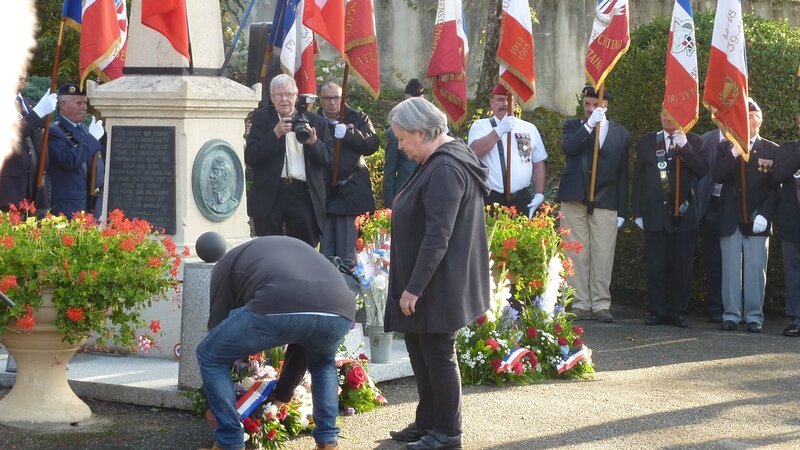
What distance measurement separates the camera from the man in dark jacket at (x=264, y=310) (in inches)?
226

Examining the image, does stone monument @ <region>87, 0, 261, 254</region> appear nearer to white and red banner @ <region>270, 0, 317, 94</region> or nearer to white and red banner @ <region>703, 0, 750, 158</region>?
white and red banner @ <region>270, 0, 317, 94</region>

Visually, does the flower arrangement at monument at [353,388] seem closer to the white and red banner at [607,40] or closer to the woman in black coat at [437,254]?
the woman in black coat at [437,254]

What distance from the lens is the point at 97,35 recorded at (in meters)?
9.45

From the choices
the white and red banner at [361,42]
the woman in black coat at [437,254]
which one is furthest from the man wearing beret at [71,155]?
the woman in black coat at [437,254]

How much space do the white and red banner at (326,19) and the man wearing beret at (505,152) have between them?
1.63 m

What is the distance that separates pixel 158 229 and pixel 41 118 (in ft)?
6.61

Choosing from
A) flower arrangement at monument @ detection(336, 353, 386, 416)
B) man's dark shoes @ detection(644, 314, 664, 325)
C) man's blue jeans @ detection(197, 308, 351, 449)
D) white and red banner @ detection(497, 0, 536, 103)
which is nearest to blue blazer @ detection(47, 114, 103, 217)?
flower arrangement at monument @ detection(336, 353, 386, 416)

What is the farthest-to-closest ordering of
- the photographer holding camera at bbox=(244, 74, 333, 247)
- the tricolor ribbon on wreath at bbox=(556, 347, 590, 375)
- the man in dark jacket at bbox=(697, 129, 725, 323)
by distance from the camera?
the man in dark jacket at bbox=(697, 129, 725, 323) < the photographer holding camera at bbox=(244, 74, 333, 247) < the tricolor ribbon on wreath at bbox=(556, 347, 590, 375)

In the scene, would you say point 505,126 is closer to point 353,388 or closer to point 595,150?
point 595,150

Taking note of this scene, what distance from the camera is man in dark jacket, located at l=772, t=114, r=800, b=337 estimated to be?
1127cm

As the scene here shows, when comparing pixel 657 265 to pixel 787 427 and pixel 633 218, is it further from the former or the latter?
pixel 787 427

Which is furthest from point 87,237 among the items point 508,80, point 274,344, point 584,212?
point 584,212

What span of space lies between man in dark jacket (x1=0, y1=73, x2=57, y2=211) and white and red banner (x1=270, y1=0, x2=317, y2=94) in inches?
86.2

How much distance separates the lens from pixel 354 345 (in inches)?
308
